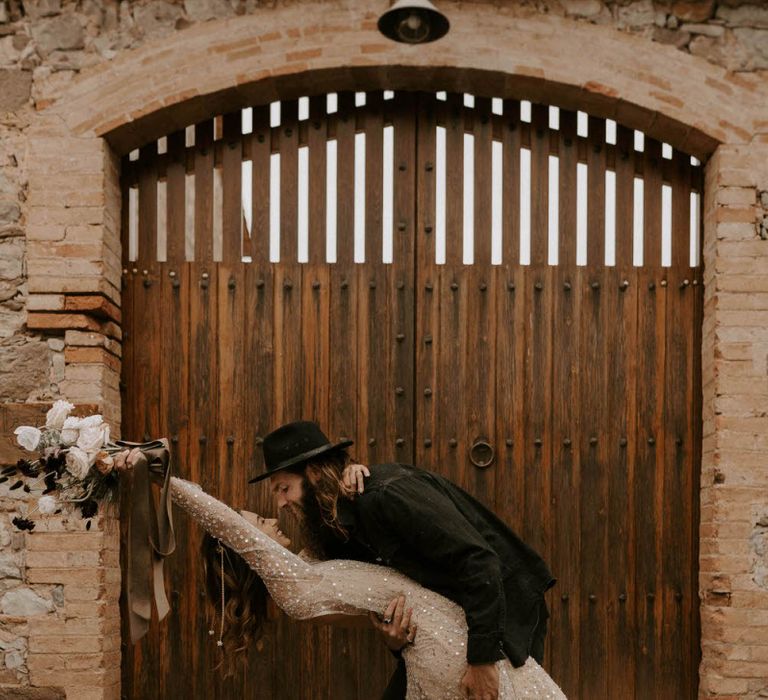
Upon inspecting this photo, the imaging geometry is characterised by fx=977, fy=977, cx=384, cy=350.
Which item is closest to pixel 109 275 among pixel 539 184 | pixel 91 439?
pixel 91 439

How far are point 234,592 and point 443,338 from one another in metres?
1.84

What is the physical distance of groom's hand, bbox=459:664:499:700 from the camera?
3.16 m

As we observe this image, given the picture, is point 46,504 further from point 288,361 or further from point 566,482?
point 566,482

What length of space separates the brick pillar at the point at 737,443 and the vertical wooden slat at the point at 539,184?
818 millimetres

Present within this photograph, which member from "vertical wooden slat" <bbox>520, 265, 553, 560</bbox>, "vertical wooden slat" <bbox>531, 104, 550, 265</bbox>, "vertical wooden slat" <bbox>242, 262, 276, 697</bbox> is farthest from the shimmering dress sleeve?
"vertical wooden slat" <bbox>531, 104, 550, 265</bbox>

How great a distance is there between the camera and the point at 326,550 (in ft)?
11.9

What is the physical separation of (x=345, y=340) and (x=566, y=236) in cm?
124

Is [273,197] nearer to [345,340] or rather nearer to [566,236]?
[345,340]

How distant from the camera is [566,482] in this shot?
4.87m

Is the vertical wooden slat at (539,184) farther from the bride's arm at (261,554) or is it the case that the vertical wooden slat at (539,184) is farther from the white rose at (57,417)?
the white rose at (57,417)

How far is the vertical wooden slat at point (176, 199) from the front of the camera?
4.88m

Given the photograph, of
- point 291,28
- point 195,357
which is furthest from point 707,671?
point 291,28

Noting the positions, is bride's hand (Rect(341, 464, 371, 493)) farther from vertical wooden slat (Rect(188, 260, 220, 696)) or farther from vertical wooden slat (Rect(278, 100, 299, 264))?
vertical wooden slat (Rect(278, 100, 299, 264))

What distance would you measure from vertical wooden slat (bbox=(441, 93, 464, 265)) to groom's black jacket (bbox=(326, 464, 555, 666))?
166 cm
